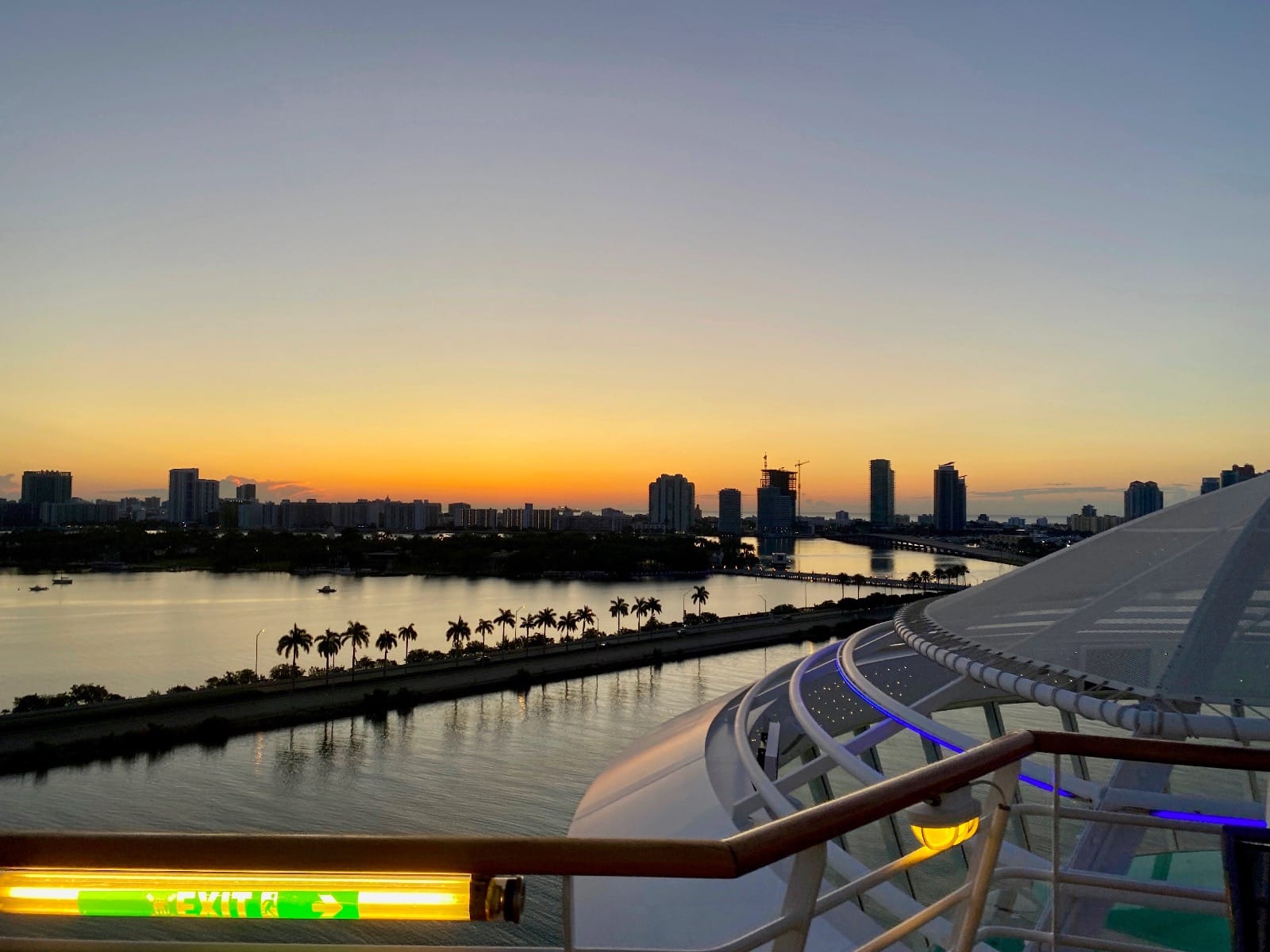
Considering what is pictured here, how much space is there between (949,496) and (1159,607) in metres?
98.1

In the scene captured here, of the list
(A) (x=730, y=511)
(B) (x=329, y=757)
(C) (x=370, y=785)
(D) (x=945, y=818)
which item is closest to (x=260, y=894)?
(D) (x=945, y=818)

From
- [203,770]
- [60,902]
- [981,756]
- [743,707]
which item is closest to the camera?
[60,902]

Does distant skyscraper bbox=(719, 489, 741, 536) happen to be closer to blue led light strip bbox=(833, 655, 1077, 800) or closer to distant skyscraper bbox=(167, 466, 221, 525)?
distant skyscraper bbox=(167, 466, 221, 525)

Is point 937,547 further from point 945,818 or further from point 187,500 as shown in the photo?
point 187,500

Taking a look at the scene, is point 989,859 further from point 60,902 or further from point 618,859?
point 60,902

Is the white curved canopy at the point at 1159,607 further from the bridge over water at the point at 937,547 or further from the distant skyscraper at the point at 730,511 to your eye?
the distant skyscraper at the point at 730,511

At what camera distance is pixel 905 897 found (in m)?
1.76

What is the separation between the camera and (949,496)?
94875mm

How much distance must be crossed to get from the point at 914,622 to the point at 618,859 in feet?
9.55

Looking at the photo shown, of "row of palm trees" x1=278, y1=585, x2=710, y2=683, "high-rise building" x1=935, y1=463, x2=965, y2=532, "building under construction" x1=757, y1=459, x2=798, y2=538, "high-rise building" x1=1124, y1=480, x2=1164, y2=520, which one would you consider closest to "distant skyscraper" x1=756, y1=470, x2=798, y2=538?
"building under construction" x1=757, y1=459, x2=798, y2=538

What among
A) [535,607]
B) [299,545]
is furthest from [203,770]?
[299,545]

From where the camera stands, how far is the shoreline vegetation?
12.6m

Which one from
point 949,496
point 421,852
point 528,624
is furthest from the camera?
point 949,496

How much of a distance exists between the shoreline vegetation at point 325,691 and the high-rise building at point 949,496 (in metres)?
73.8
